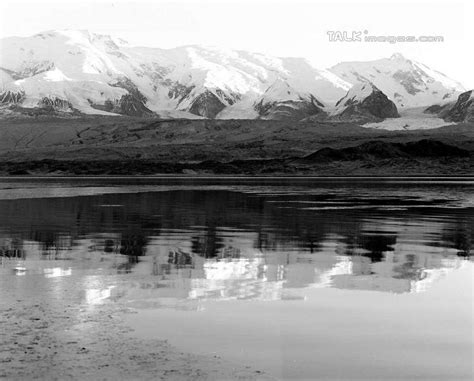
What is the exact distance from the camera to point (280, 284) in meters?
18.9

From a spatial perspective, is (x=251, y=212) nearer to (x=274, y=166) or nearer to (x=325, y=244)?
(x=325, y=244)

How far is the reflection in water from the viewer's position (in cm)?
1900

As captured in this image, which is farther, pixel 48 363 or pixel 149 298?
pixel 149 298

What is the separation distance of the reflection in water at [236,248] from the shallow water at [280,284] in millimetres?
64

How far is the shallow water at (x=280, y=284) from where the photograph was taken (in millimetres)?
12648

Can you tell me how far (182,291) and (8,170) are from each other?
171 meters

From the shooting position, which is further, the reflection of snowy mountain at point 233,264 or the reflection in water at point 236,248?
the reflection in water at point 236,248

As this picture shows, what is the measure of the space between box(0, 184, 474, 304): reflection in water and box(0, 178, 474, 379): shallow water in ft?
0.21

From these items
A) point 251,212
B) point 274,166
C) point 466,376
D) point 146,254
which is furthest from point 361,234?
point 274,166

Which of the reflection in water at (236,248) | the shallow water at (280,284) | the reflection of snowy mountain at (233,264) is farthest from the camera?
the reflection in water at (236,248)

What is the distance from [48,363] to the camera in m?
11.5

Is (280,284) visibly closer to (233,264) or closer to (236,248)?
(233,264)

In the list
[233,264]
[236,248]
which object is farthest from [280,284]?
[236,248]

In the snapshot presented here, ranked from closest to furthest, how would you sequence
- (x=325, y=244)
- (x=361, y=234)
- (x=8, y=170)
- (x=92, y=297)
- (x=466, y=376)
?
1. (x=466, y=376)
2. (x=92, y=297)
3. (x=325, y=244)
4. (x=361, y=234)
5. (x=8, y=170)
